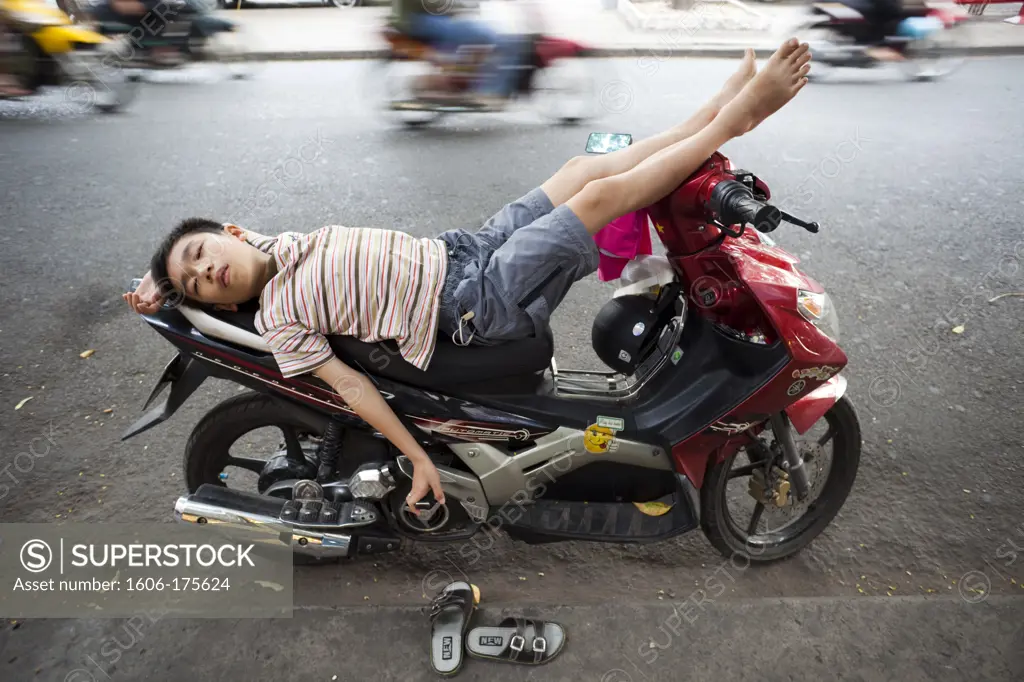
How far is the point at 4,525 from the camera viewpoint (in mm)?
2322

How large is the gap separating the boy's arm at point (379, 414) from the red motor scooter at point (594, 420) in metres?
0.06

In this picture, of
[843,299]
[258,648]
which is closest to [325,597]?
[258,648]

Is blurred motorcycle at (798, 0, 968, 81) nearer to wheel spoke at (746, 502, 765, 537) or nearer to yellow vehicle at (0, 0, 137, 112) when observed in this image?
wheel spoke at (746, 502, 765, 537)

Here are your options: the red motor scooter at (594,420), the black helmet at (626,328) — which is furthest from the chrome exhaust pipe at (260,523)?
the black helmet at (626,328)

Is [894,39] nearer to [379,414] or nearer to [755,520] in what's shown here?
[755,520]

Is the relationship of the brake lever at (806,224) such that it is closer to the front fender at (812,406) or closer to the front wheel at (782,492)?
the front fender at (812,406)

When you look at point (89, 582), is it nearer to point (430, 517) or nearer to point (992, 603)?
point (430, 517)

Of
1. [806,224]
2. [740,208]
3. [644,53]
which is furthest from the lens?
[644,53]

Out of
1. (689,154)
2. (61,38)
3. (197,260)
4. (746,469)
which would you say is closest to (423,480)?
(197,260)

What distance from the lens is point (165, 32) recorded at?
669 centimetres

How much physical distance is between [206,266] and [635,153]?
1.22m

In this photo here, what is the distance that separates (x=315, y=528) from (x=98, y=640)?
0.69m

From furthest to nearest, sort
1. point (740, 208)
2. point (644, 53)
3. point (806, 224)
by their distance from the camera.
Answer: point (644, 53) → point (806, 224) → point (740, 208)

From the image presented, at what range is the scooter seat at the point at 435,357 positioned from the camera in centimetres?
181
